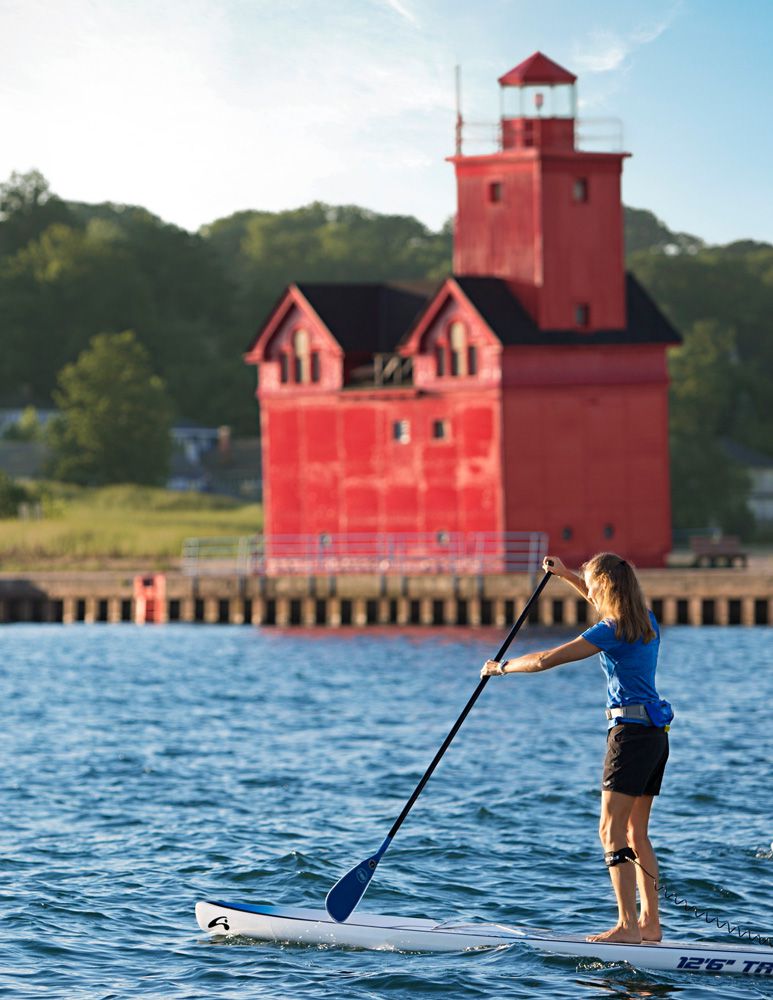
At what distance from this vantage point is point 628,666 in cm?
1389

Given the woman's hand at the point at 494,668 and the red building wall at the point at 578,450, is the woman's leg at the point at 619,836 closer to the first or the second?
the woman's hand at the point at 494,668

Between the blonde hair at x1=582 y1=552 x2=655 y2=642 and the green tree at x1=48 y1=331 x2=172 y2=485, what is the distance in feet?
267

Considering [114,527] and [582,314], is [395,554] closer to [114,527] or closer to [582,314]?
[582,314]

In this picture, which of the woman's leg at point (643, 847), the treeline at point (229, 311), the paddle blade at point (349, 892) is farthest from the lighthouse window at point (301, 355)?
the woman's leg at point (643, 847)

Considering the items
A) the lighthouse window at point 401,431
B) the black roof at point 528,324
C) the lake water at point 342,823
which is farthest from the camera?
the lighthouse window at point 401,431

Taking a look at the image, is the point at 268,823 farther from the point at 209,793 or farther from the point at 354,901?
the point at 354,901

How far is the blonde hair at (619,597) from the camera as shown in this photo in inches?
539

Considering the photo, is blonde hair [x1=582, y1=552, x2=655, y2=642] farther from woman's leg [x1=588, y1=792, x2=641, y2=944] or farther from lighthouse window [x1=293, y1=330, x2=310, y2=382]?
lighthouse window [x1=293, y1=330, x2=310, y2=382]

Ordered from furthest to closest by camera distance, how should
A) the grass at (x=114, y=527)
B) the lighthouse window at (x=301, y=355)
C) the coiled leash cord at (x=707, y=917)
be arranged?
the grass at (x=114, y=527) < the lighthouse window at (x=301, y=355) < the coiled leash cord at (x=707, y=917)

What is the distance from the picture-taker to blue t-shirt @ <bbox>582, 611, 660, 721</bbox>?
1375 centimetres

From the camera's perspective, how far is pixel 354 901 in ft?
51.8

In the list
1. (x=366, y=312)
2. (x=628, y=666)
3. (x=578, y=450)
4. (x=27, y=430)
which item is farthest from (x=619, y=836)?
(x=27, y=430)

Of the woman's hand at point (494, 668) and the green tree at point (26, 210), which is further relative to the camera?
the green tree at point (26, 210)

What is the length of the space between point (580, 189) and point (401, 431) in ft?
28.6
